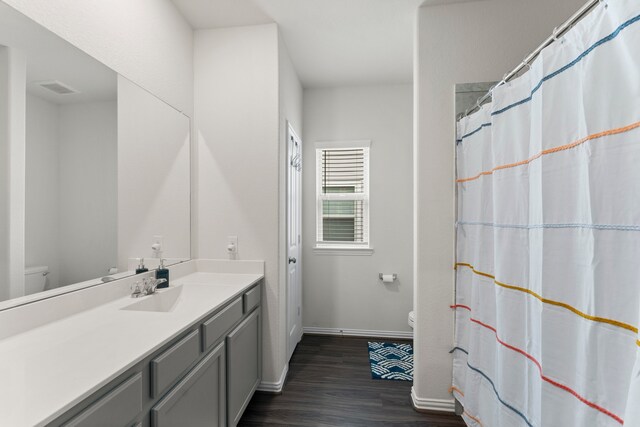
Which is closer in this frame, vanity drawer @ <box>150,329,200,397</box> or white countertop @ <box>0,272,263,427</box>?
white countertop @ <box>0,272,263,427</box>

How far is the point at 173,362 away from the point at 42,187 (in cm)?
91

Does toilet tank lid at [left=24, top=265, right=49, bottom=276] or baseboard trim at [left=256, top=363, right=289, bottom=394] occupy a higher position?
toilet tank lid at [left=24, top=265, right=49, bottom=276]

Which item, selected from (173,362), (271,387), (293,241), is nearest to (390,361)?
(271,387)

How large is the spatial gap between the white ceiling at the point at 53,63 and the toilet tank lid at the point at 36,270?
70 cm

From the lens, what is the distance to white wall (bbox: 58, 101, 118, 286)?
133 centimetres

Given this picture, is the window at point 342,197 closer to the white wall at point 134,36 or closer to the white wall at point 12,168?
the white wall at point 134,36

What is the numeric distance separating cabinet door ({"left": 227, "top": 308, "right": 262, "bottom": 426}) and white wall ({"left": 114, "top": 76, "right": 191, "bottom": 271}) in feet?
2.37

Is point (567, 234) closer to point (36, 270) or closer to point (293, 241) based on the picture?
point (36, 270)

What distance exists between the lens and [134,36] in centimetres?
174

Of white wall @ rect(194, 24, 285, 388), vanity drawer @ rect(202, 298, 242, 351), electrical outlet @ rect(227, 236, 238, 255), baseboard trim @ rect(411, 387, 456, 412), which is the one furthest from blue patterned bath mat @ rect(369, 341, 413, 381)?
electrical outlet @ rect(227, 236, 238, 255)

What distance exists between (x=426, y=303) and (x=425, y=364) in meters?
0.42

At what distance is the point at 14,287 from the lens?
1113 millimetres

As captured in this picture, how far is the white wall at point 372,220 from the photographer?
128 inches

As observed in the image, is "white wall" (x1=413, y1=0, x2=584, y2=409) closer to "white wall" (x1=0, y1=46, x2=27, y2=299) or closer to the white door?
the white door
